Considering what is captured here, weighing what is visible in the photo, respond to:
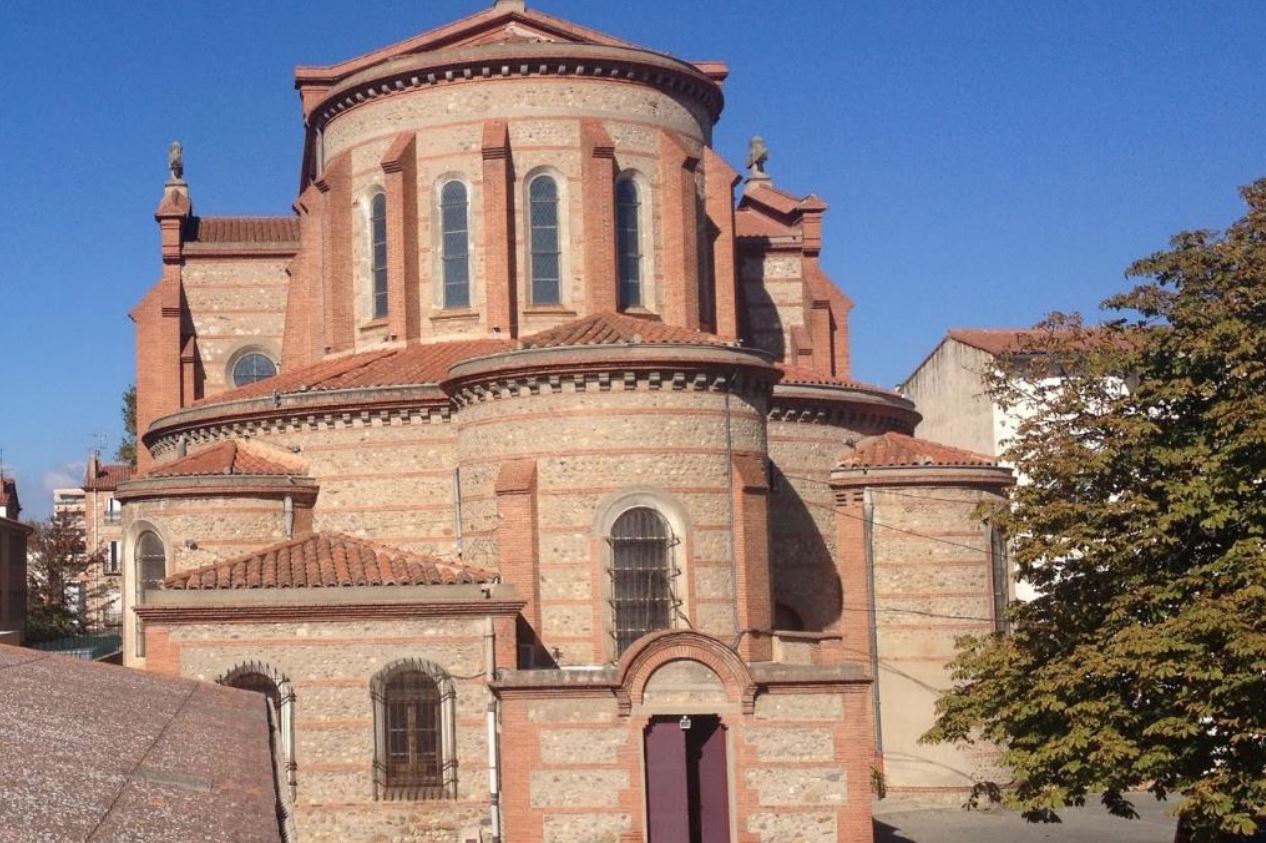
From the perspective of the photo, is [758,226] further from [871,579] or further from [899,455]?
[871,579]

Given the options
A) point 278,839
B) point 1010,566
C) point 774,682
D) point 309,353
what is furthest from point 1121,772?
point 309,353

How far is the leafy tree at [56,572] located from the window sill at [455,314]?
26.6m

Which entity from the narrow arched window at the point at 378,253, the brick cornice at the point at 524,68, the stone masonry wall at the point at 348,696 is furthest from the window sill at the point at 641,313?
the stone masonry wall at the point at 348,696

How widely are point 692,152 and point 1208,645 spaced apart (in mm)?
19898

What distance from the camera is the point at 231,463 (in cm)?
3095

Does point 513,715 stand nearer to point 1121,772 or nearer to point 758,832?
point 758,832

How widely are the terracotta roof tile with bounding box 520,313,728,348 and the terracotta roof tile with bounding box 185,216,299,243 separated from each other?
15.1m

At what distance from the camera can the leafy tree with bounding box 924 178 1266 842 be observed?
19922 millimetres

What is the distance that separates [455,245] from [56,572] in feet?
103

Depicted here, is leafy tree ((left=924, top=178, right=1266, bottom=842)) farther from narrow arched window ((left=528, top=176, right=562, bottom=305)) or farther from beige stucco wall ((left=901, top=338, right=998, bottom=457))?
beige stucco wall ((left=901, top=338, right=998, bottom=457))

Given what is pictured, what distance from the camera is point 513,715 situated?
23016 millimetres

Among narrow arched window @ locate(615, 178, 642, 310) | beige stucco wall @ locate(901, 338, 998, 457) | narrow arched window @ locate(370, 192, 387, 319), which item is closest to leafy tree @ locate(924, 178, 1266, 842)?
narrow arched window @ locate(615, 178, 642, 310)

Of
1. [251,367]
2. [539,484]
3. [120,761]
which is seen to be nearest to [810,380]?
[539,484]

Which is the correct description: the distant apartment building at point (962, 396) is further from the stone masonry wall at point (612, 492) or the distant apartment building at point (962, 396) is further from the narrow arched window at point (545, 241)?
the stone masonry wall at point (612, 492)
